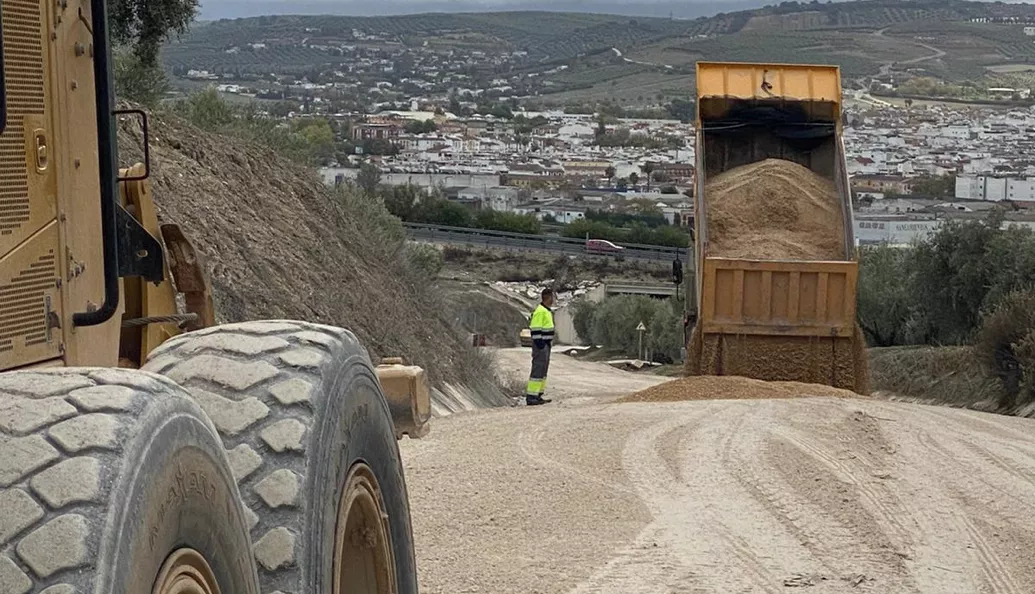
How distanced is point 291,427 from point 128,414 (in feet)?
3.56

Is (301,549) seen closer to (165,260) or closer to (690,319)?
(165,260)

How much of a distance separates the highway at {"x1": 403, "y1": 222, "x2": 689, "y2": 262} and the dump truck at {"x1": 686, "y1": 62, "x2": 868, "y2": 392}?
147ft

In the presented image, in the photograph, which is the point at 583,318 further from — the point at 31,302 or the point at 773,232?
the point at 31,302

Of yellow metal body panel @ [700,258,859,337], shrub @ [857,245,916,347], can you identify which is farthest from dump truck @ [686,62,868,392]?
shrub @ [857,245,916,347]

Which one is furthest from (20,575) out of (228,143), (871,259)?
(871,259)

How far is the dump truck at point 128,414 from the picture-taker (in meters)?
2.91

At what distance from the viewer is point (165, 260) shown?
18.6 ft

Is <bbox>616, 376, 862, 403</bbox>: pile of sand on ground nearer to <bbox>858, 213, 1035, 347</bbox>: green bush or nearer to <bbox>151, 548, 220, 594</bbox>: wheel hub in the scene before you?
<bbox>151, 548, 220, 594</bbox>: wheel hub

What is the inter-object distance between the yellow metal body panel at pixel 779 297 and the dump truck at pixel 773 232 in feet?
0.04

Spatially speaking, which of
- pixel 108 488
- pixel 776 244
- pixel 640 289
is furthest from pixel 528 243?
pixel 108 488

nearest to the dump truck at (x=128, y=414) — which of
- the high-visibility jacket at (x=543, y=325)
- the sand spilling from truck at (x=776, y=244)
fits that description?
the sand spilling from truck at (x=776, y=244)

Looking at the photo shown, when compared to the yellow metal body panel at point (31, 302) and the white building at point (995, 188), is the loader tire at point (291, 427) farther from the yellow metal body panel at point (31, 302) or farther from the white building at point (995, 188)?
the white building at point (995, 188)

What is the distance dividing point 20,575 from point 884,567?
22.2 feet

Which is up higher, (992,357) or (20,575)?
(20,575)
